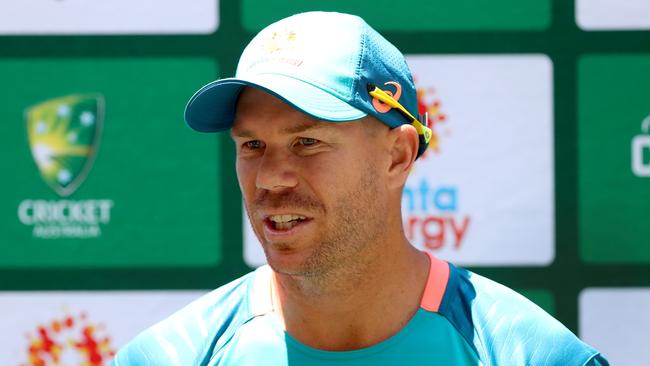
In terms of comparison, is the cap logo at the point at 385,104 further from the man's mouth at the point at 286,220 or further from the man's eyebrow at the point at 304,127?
the man's mouth at the point at 286,220

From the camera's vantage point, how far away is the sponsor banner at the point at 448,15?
202cm

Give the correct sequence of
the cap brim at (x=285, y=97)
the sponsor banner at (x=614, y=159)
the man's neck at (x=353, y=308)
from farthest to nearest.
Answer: the sponsor banner at (x=614, y=159)
the man's neck at (x=353, y=308)
the cap brim at (x=285, y=97)

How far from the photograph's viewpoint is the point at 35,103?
6.72 ft

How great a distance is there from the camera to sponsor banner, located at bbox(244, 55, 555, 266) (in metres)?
2.02

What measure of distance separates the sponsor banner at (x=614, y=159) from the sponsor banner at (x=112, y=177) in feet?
2.56

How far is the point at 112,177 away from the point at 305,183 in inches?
36.7

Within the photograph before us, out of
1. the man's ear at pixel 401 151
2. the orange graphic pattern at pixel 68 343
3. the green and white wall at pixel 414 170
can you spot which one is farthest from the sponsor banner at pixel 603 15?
the orange graphic pattern at pixel 68 343

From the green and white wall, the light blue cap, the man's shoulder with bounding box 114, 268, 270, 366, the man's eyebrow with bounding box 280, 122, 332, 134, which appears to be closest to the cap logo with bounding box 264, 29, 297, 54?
the light blue cap

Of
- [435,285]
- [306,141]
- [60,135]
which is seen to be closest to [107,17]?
[60,135]

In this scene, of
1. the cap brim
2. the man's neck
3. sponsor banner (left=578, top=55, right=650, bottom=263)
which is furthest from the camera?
sponsor banner (left=578, top=55, right=650, bottom=263)

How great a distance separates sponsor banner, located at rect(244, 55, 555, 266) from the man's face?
2.65 feet

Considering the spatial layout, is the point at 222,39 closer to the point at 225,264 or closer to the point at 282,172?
the point at 225,264

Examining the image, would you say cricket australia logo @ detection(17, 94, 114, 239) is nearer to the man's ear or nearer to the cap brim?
the cap brim

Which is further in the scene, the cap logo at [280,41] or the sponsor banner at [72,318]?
the sponsor banner at [72,318]
